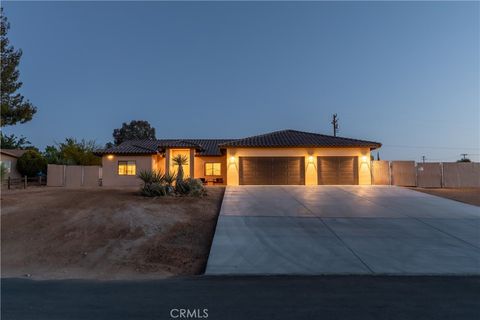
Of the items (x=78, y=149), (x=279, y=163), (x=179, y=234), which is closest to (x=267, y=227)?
(x=179, y=234)

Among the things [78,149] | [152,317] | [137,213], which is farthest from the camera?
[78,149]

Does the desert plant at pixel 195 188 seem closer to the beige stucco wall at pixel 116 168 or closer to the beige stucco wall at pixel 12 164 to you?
the beige stucco wall at pixel 116 168

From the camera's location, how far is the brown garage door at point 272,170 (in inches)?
1041

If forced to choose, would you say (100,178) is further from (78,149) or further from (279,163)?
(279,163)

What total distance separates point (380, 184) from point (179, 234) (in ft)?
67.8

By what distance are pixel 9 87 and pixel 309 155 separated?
1948cm

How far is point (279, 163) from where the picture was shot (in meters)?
26.6

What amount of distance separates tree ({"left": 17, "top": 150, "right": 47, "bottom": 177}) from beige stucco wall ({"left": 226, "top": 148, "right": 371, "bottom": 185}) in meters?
20.0

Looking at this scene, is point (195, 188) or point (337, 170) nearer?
point (195, 188)

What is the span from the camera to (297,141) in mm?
27438

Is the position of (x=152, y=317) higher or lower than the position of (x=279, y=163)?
lower

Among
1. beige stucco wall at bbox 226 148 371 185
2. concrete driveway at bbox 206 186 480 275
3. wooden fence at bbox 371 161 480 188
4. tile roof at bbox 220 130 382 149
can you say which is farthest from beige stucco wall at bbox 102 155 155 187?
wooden fence at bbox 371 161 480 188

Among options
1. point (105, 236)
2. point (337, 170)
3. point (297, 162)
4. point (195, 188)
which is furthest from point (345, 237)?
point (337, 170)

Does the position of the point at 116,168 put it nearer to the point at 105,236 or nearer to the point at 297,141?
the point at 297,141
